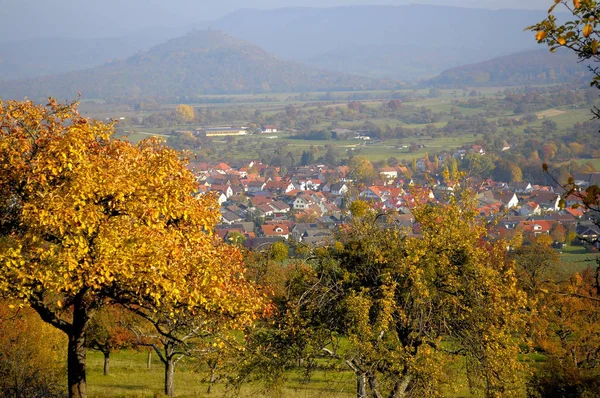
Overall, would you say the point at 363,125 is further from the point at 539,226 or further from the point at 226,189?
the point at 539,226

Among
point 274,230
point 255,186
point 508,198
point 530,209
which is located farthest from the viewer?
point 255,186

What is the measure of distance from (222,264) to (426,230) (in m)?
3.26

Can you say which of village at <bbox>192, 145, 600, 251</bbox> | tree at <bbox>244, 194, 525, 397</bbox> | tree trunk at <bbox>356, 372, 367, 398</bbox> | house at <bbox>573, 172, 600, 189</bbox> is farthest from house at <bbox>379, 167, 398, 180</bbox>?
tree trunk at <bbox>356, 372, 367, 398</bbox>

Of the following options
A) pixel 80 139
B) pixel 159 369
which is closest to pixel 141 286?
pixel 80 139

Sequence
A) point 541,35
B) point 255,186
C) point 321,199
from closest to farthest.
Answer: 1. point 541,35
2. point 321,199
3. point 255,186

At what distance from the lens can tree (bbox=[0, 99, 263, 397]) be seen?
765 centimetres

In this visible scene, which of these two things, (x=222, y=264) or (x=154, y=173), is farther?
(x=222, y=264)

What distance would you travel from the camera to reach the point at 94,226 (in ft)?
25.5

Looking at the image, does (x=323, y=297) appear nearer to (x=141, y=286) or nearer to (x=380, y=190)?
(x=141, y=286)

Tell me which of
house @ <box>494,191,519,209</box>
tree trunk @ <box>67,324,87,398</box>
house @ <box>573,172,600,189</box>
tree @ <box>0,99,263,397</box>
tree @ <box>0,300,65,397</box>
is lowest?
house @ <box>494,191,519,209</box>

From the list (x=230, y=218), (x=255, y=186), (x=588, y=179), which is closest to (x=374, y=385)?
(x=230, y=218)

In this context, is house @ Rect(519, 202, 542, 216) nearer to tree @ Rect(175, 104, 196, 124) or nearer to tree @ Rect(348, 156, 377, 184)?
tree @ Rect(348, 156, 377, 184)

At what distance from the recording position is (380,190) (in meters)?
75.1

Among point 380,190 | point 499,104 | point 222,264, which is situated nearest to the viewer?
point 222,264
